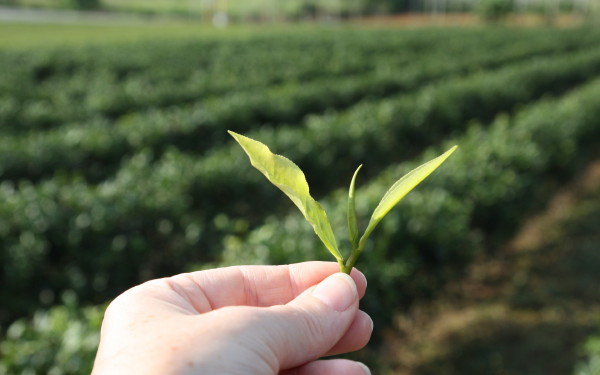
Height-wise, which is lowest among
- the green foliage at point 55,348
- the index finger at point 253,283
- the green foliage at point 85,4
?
the green foliage at point 85,4

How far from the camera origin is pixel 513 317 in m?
5.34

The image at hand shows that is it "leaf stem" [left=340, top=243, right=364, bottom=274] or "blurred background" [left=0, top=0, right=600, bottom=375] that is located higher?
"leaf stem" [left=340, top=243, right=364, bottom=274]

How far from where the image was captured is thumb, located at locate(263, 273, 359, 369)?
3.50 ft

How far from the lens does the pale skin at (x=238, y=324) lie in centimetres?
98

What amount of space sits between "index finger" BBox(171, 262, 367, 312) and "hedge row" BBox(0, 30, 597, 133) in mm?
7893

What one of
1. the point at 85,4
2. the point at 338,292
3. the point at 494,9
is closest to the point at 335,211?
the point at 338,292

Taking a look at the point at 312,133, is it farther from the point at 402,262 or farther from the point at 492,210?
the point at 402,262

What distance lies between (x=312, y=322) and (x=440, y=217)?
11.0 feet

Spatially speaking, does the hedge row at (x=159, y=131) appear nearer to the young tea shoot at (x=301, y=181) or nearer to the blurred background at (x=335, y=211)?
the blurred background at (x=335, y=211)

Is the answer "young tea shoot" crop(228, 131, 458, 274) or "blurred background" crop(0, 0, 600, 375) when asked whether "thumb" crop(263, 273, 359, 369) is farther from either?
"blurred background" crop(0, 0, 600, 375)

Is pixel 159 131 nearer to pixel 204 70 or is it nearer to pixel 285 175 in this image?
pixel 285 175

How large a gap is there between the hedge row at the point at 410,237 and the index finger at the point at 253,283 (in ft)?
5.24

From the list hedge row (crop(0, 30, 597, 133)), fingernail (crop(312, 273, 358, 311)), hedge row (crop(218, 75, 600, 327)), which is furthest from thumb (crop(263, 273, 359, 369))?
hedge row (crop(0, 30, 597, 133))

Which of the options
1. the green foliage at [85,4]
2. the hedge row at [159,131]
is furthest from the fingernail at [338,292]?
the green foliage at [85,4]
